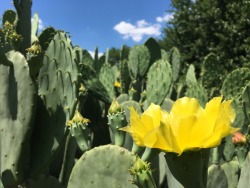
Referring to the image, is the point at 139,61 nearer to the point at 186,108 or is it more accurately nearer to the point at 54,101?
the point at 54,101

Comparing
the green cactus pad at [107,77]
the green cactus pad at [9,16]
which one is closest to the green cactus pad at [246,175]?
the green cactus pad at [9,16]

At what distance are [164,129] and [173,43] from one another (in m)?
14.4

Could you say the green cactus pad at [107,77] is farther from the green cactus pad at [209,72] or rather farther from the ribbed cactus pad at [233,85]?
the ribbed cactus pad at [233,85]

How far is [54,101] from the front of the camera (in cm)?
211

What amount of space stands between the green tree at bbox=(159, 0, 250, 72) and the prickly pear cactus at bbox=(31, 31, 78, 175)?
32.1ft

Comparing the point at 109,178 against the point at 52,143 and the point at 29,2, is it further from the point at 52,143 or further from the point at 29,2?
the point at 29,2

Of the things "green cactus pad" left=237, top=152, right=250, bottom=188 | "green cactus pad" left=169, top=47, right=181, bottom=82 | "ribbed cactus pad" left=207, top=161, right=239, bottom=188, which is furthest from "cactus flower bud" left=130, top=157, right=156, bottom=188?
"green cactus pad" left=169, top=47, right=181, bottom=82

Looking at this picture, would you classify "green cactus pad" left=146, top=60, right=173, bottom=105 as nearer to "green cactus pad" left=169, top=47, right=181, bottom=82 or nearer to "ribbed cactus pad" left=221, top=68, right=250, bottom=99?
"ribbed cactus pad" left=221, top=68, right=250, bottom=99

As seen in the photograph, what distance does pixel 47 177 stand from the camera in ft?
6.91

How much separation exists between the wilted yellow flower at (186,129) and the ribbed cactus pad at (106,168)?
67 cm

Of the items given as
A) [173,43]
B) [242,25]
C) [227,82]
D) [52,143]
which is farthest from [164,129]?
[173,43]

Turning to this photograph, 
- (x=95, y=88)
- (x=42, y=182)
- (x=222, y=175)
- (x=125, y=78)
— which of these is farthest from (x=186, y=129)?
(x=125, y=78)

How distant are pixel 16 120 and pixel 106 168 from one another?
0.56m

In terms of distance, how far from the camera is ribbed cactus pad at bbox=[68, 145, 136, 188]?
169cm
